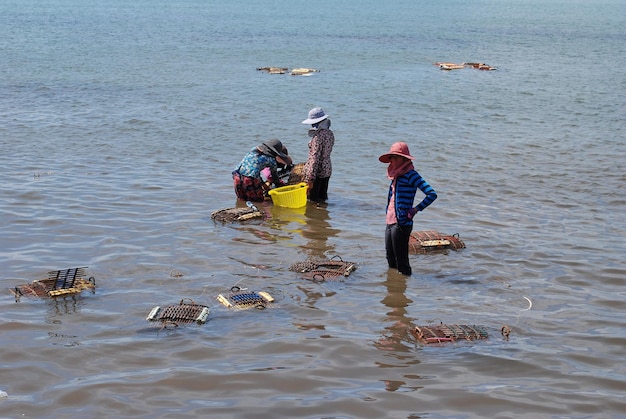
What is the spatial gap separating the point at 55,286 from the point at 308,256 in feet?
11.5

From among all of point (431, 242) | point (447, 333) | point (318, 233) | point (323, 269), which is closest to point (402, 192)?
point (323, 269)

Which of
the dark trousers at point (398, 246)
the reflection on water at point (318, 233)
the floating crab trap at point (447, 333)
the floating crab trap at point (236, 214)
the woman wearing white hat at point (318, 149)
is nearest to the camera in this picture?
the floating crab trap at point (447, 333)

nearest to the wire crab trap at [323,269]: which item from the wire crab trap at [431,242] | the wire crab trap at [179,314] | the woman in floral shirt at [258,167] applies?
the wire crab trap at [431,242]

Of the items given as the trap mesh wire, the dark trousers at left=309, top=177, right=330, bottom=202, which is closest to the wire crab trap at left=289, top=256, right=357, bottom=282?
the trap mesh wire

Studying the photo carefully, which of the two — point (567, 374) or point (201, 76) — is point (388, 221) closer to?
point (567, 374)

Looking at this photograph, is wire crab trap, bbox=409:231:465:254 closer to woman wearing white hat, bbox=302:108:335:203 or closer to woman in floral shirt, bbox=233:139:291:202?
woman wearing white hat, bbox=302:108:335:203

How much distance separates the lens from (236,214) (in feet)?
38.1

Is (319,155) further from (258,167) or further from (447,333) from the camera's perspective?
(447,333)

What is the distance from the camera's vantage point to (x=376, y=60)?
37.5 meters

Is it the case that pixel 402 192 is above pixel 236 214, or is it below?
above

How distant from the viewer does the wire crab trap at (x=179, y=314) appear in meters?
7.45

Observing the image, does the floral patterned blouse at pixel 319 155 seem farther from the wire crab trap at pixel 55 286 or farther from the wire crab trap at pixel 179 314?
the wire crab trap at pixel 179 314

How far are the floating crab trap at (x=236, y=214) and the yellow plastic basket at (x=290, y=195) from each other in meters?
0.50

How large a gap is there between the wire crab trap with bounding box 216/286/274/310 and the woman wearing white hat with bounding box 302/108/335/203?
423cm
